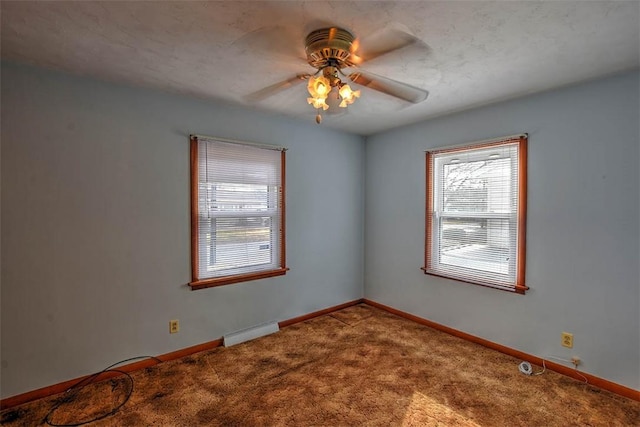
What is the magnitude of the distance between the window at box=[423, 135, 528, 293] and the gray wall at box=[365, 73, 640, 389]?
0.09m

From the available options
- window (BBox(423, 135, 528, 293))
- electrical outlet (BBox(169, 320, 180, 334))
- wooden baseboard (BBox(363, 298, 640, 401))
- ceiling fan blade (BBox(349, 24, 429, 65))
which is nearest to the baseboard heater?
electrical outlet (BBox(169, 320, 180, 334))

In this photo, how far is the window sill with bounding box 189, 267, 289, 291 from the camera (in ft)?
8.99

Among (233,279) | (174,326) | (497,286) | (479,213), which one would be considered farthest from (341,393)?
(479,213)

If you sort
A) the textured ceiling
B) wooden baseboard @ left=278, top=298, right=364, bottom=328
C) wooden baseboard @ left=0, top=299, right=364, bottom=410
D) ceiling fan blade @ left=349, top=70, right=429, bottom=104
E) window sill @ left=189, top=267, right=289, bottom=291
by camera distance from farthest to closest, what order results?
wooden baseboard @ left=278, top=298, right=364, bottom=328, window sill @ left=189, top=267, right=289, bottom=291, wooden baseboard @ left=0, top=299, right=364, bottom=410, ceiling fan blade @ left=349, top=70, right=429, bottom=104, the textured ceiling

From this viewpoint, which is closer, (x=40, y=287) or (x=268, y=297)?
(x=40, y=287)

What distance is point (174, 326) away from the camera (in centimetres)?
265

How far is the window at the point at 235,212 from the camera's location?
2.75m

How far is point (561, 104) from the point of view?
2396mm

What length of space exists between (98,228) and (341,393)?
2.22m

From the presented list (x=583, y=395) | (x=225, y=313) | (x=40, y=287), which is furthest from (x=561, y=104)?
(x=40, y=287)

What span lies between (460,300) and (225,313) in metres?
2.40

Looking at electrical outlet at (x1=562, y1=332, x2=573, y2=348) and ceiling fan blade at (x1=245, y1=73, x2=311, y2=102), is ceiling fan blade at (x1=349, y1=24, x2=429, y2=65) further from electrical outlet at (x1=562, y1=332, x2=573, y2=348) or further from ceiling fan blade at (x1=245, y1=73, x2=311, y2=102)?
electrical outlet at (x1=562, y1=332, x2=573, y2=348)

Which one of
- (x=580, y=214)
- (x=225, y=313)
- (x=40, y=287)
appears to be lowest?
(x=225, y=313)

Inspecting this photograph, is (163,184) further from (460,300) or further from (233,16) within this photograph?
(460,300)
